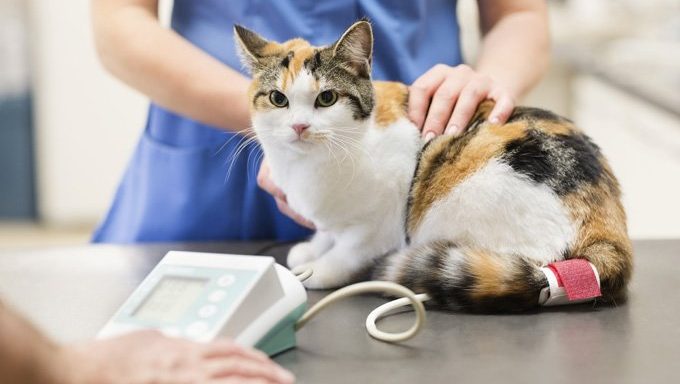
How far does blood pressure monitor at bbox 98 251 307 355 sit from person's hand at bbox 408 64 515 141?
1.22 ft

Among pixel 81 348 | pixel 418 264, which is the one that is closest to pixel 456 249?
pixel 418 264

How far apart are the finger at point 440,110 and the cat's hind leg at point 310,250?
0.73 ft

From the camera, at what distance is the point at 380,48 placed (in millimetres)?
1442

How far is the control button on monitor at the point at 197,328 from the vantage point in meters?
0.73

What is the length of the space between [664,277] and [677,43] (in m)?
1.97

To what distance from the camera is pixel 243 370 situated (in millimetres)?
657

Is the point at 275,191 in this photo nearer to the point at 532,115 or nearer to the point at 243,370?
the point at 532,115

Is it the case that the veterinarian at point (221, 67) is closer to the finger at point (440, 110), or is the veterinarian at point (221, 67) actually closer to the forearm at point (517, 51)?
the forearm at point (517, 51)

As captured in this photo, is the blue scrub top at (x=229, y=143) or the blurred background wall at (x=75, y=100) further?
the blurred background wall at (x=75, y=100)

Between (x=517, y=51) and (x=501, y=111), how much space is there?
1.24ft

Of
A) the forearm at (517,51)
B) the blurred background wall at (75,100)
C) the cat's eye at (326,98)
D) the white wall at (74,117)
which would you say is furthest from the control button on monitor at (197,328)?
the white wall at (74,117)

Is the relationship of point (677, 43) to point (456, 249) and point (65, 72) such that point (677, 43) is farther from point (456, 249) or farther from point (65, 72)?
point (65, 72)

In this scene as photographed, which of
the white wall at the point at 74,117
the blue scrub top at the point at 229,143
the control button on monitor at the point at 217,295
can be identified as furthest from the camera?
the white wall at the point at 74,117

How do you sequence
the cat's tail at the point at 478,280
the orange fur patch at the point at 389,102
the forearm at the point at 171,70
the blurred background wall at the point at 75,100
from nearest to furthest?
the cat's tail at the point at 478,280
the orange fur patch at the point at 389,102
the forearm at the point at 171,70
the blurred background wall at the point at 75,100
